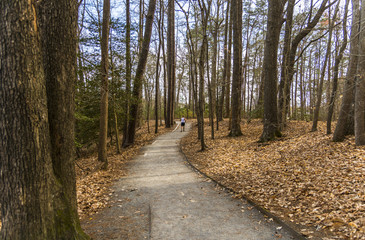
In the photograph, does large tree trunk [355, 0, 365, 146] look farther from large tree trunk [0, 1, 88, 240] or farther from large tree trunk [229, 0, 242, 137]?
large tree trunk [0, 1, 88, 240]

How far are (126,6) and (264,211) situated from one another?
1518 centimetres

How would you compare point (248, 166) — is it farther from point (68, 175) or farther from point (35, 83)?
point (35, 83)

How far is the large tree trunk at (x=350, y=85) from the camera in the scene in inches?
305

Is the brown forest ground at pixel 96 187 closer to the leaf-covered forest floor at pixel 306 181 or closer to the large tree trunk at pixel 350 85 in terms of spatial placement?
the leaf-covered forest floor at pixel 306 181

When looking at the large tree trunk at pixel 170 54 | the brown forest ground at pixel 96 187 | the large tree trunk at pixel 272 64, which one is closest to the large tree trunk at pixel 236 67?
the large tree trunk at pixel 272 64

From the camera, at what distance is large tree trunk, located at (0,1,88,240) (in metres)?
2.57

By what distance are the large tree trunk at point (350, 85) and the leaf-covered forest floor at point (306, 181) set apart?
1.53ft

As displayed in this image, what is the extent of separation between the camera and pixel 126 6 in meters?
15.0

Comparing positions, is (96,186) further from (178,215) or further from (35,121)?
(35,121)

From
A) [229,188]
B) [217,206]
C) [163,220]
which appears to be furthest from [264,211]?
[163,220]

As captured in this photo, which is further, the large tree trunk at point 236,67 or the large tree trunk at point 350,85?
the large tree trunk at point 236,67

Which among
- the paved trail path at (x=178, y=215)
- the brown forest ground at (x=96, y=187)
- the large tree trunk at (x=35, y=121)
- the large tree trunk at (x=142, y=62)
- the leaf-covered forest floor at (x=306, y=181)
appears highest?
the large tree trunk at (x=142, y=62)

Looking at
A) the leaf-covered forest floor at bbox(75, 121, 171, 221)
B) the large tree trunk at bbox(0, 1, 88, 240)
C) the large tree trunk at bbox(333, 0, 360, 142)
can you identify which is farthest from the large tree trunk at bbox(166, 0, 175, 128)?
the large tree trunk at bbox(0, 1, 88, 240)

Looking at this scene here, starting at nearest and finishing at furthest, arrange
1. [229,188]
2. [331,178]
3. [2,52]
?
[2,52] < [331,178] < [229,188]
